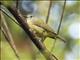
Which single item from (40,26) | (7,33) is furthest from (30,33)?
(40,26)

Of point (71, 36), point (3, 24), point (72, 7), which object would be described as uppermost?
point (3, 24)

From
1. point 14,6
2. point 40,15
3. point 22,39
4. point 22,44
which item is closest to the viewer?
point 14,6

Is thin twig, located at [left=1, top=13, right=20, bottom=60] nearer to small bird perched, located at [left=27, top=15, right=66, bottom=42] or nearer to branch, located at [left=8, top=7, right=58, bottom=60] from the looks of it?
branch, located at [left=8, top=7, right=58, bottom=60]

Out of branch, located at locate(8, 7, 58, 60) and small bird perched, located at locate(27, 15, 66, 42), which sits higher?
branch, located at locate(8, 7, 58, 60)

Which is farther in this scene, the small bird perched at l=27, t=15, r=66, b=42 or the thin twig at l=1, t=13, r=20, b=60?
the small bird perched at l=27, t=15, r=66, b=42

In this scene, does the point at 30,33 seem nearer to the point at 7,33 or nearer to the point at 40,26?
the point at 7,33

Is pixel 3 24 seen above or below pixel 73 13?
above

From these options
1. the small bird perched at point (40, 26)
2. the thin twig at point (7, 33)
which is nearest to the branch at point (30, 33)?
the thin twig at point (7, 33)

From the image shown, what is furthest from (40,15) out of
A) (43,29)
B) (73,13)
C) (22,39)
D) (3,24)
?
(3,24)

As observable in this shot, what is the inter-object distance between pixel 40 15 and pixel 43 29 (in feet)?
0.41

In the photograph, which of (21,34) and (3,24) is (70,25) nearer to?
(21,34)

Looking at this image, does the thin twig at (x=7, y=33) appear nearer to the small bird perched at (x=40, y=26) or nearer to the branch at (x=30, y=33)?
the branch at (x=30, y=33)

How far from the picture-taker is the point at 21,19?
0.81 metres

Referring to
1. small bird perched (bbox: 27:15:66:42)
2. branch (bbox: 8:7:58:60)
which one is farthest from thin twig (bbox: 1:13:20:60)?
small bird perched (bbox: 27:15:66:42)
